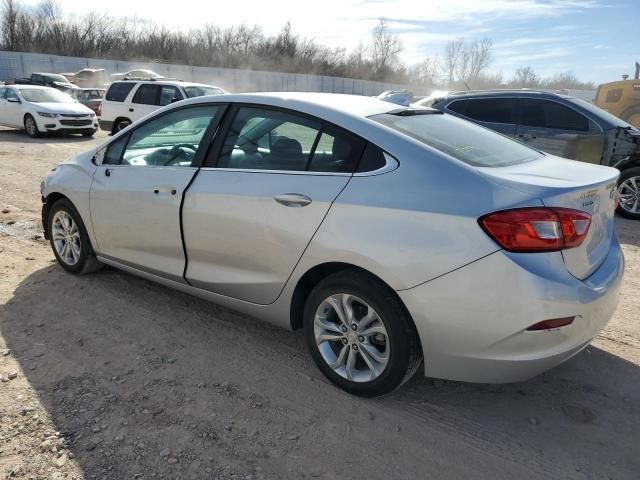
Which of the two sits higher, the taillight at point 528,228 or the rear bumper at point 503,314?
the taillight at point 528,228

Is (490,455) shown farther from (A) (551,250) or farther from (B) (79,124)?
(B) (79,124)

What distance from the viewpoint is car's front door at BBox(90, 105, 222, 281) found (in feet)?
11.5

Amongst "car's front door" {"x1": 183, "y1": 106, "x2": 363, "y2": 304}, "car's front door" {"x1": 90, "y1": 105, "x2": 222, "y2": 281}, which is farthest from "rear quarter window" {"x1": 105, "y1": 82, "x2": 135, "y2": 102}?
"car's front door" {"x1": 183, "y1": 106, "x2": 363, "y2": 304}

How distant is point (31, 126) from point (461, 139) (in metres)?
16.1

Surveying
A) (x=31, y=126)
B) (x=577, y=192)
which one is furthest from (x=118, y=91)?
(x=577, y=192)

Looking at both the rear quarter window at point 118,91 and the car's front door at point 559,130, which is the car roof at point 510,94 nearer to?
the car's front door at point 559,130

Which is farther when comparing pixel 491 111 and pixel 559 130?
pixel 491 111

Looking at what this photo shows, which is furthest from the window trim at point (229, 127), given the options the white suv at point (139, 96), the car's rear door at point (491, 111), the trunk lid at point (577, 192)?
the white suv at point (139, 96)

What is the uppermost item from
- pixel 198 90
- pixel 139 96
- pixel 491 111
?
pixel 198 90

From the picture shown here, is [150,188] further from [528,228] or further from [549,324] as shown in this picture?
[549,324]

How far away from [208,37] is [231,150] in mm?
70284

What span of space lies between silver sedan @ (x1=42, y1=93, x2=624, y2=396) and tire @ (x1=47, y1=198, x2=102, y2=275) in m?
0.69

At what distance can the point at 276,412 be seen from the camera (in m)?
2.79

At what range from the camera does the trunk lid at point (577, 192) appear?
2416 mm
